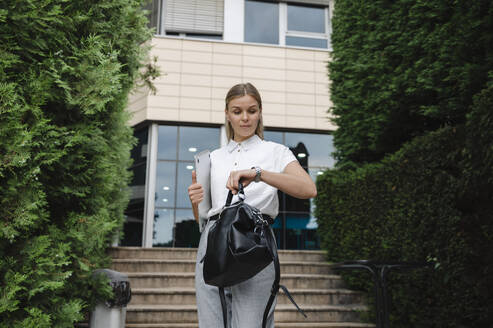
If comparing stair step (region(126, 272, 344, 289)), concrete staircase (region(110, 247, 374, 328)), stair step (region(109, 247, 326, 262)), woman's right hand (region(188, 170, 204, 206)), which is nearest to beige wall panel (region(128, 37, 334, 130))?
stair step (region(109, 247, 326, 262))

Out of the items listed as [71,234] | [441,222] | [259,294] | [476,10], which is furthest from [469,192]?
[71,234]

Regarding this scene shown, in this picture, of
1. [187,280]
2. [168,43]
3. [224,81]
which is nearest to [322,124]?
[224,81]

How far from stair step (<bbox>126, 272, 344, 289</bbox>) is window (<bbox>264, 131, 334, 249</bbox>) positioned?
4.66m

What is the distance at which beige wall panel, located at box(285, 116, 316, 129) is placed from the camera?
1291 cm

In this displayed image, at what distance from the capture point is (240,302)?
5.66 ft

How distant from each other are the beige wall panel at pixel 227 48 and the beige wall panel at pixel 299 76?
1.55 metres

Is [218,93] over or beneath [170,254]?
over

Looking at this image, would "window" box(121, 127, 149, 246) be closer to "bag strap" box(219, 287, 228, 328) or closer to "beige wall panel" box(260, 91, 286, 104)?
"beige wall panel" box(260, 91, 286, 104)

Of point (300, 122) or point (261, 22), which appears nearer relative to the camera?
point (300, 122)

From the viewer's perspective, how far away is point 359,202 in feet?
20.7

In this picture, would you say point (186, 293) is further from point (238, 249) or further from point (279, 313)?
point (238, 249)

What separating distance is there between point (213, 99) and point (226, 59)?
124 cm

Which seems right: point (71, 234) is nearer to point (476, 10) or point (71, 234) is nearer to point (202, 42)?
point (476, 10)

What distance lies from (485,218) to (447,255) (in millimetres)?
540
